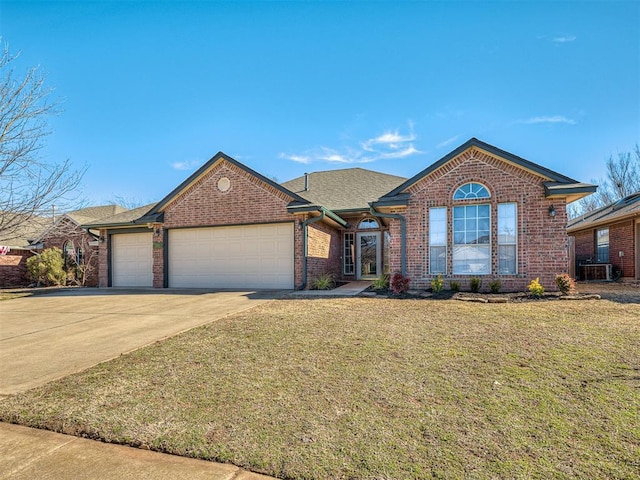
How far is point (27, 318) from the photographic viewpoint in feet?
26.0

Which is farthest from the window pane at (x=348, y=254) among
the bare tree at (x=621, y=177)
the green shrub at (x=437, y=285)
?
the bare tree at (x=621, y=177)

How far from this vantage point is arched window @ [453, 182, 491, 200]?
10578mm

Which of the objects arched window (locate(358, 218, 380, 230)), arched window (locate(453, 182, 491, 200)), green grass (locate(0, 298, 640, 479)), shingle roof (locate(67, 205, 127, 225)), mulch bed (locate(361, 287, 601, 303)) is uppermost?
shingle roof (locate(67, 205, 127, 225))

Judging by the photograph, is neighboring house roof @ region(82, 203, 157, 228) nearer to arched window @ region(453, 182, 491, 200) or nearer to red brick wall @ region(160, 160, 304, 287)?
red brick wall @ region(160, 160, 304, 287)

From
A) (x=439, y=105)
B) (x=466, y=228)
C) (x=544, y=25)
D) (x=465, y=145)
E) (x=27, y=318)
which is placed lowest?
(x=27, y=318)

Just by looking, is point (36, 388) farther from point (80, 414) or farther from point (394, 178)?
point (394, 178)

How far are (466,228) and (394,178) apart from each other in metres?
8.07

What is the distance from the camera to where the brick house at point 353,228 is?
10172mm

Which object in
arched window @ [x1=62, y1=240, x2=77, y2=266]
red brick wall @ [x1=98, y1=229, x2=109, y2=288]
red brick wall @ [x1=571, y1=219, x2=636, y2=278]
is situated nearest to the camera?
red brick wall @ [x1=571, y1=219, x2=636, y2=278]

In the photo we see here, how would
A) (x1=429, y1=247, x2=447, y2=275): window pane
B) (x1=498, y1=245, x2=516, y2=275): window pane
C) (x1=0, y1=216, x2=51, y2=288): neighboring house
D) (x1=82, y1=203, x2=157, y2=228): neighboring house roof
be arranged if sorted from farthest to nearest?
(x1=0, y1=216, x2=51, y2=288): neighboring house < (x1=82, y1=203, x2=157, y2=228): neighboring house roof < (x1=429, y1=247, x2=447, y2=275): window pane < (x1=498, y1=245, x2=516, y2=275): window pane

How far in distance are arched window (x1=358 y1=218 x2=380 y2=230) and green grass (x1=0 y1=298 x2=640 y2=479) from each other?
406 inches

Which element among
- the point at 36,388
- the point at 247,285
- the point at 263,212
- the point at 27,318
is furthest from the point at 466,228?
the point at 27,318

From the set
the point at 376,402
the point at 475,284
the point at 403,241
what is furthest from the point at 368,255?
the point at 376,402

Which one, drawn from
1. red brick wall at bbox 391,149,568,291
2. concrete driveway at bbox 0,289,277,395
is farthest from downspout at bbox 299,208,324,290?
red brick wall at bbox 391,149,568,291
